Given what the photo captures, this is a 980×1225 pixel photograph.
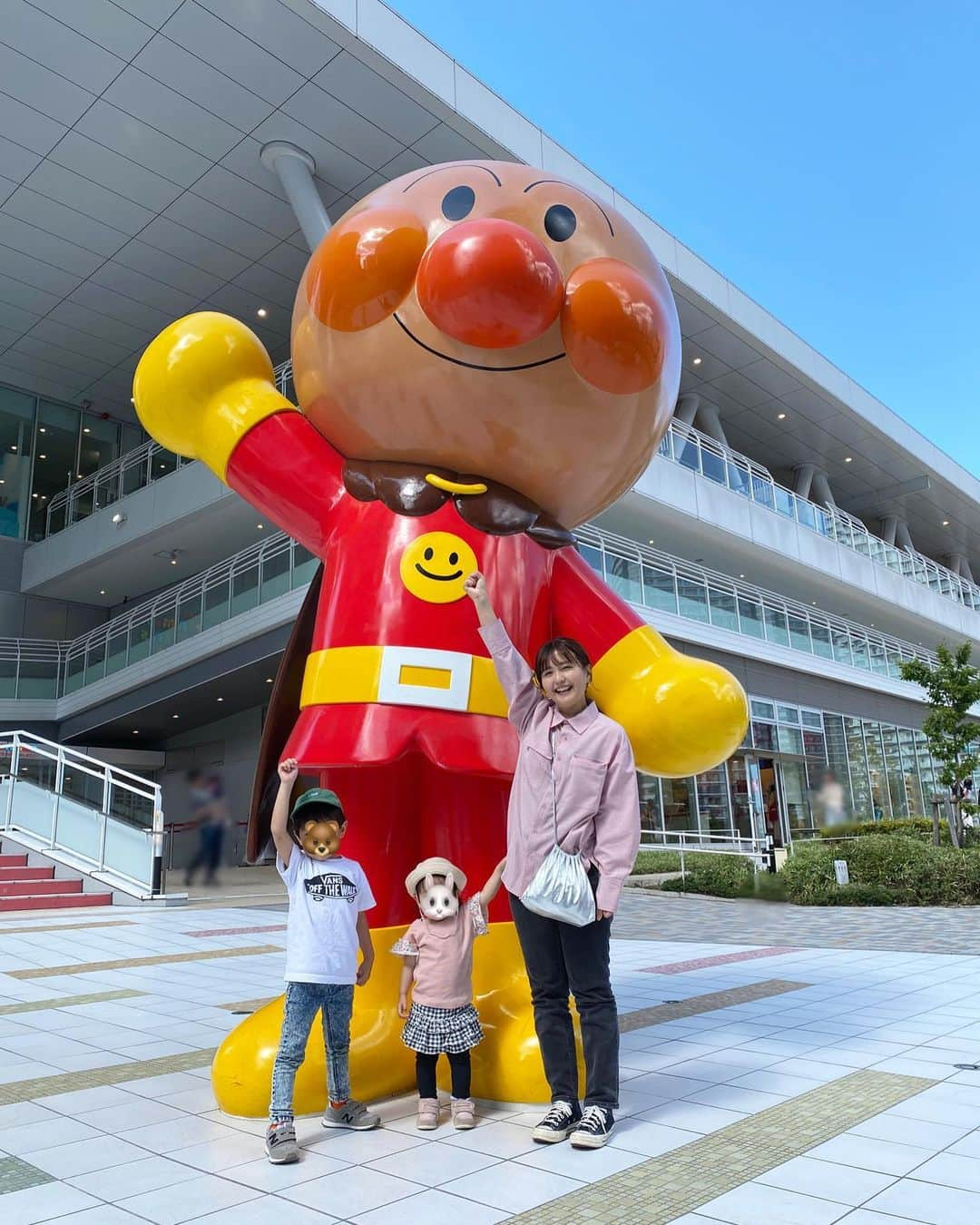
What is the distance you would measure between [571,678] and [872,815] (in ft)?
66.0

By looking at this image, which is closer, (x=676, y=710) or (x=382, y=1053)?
(x=382, y=1053)

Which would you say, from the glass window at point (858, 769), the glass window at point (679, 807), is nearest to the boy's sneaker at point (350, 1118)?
the glass window at point (679, 807)

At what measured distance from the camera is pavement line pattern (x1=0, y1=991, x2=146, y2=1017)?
4.90m

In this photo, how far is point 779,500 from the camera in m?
18.5

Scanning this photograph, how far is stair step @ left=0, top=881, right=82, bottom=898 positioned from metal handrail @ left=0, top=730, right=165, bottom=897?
11.6 inches

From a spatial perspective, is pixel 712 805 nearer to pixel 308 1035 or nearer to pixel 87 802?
pixel 87 802

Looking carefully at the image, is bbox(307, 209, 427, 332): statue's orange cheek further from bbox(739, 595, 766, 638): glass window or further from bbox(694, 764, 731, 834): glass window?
bbox(694, 764, 731, 834): glass window

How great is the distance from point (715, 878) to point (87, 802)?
816 cm

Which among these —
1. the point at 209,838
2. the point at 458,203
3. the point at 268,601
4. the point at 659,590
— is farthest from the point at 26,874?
the point at 458,203

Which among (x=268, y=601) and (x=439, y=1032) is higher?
(x=268, y=601)

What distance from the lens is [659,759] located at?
123 inches

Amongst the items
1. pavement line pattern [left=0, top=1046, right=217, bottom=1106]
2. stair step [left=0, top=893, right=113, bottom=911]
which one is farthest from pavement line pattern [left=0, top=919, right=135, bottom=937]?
pavement line pattern [left=0, top=1046, right=217, bottom=1106]

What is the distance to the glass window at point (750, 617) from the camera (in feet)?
52.3

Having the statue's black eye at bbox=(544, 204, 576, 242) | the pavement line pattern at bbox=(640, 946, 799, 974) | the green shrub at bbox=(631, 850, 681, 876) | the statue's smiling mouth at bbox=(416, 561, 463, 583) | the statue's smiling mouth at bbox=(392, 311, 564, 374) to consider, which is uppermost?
the statue's black eye at bbox=(544, 204, 576, 242)
